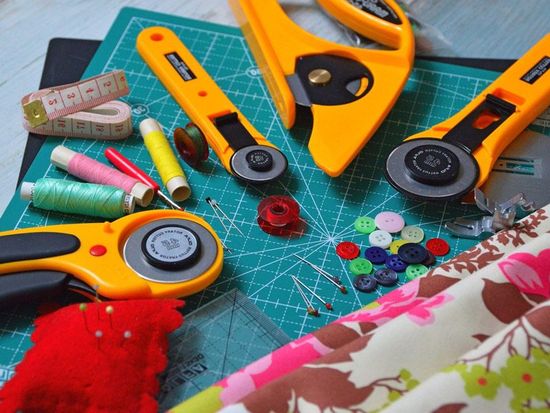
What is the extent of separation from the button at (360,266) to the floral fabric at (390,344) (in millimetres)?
141

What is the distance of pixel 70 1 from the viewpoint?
213cm

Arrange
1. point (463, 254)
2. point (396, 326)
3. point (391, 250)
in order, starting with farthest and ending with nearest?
point (391, 250)
point (463, 254)
point (396, 326)

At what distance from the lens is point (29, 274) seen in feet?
4.65

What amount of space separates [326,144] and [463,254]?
0.36 m

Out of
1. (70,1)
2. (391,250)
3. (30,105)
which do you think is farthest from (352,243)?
(70,1)

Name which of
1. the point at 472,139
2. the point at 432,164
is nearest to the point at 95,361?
the point at 432,164

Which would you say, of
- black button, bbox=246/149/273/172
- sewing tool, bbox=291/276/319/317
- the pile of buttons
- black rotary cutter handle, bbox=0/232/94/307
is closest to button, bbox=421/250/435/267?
the pile of buttons

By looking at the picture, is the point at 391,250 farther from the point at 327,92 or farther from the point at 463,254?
the point at 327,92

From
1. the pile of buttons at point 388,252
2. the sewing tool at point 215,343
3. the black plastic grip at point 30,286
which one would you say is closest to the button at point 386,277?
the pile of buttons at point 388,252

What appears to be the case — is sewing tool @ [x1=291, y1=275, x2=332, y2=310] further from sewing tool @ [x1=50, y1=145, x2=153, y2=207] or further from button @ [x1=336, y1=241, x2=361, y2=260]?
sewing tool @ [x1=50, y1=145, x2=153, y2=207]

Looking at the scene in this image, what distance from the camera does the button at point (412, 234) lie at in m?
1.60

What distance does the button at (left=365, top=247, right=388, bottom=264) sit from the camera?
156 centimetres

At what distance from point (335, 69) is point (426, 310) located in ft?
2.33

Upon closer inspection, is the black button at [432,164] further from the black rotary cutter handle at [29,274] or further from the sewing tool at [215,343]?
the black rotary cutter handle at [29,274]
